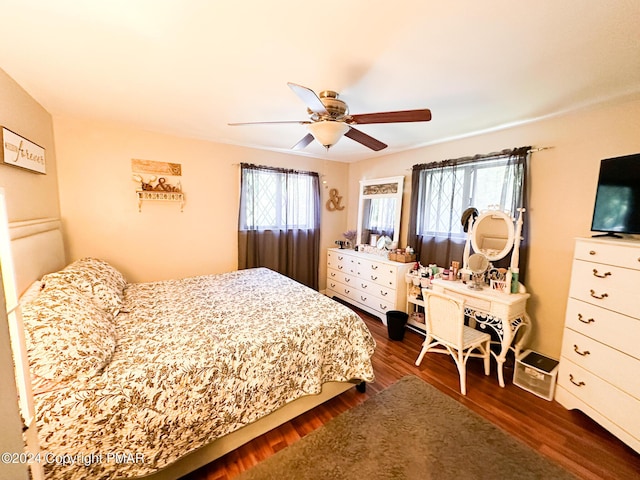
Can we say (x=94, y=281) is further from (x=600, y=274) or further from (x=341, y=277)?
(x=600, y=274)

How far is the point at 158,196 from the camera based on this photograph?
283 centimetres

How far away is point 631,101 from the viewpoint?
6.05 feet

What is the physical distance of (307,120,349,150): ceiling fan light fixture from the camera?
1.71 metres

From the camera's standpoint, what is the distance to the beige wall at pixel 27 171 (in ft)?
5.40

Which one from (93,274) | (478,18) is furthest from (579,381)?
(93,274)

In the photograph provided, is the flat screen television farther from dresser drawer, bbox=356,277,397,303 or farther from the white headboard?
the white headboard

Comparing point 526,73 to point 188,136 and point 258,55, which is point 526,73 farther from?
point 188,136

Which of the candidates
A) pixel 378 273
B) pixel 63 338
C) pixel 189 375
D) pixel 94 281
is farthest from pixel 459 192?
pixel 94 281

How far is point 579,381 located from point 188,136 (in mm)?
4344

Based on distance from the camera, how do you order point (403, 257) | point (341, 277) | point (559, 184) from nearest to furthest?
point (559, 184)
point (403, 257)
point (341, 277)

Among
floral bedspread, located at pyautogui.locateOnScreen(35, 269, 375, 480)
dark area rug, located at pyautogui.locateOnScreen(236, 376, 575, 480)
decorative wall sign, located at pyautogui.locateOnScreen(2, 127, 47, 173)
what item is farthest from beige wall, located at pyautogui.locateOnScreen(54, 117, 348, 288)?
dark area rug, located at pyautogui.locateOnScreen(236, 376, 575, 480)

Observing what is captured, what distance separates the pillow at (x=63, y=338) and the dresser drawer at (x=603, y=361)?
3.03m

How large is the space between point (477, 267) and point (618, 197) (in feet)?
3.46

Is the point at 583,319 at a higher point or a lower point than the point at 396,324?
higher
